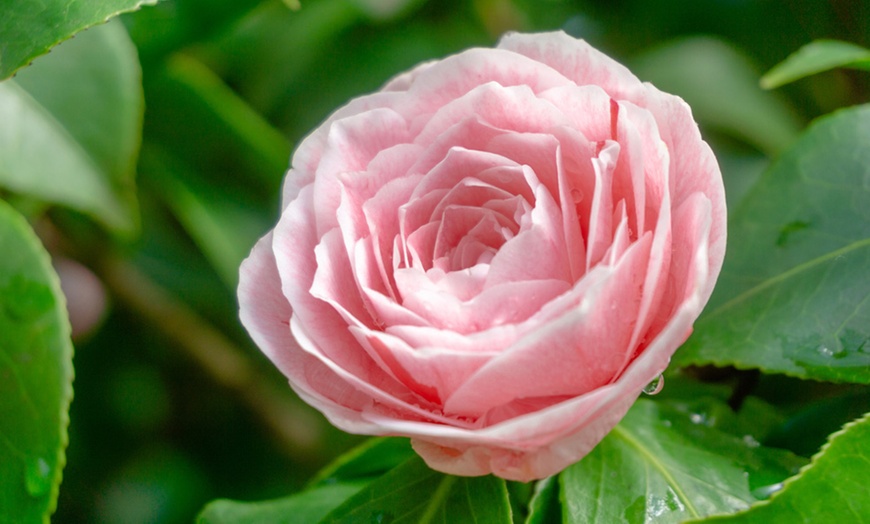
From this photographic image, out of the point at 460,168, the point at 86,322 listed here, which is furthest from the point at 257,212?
the point at 460,168

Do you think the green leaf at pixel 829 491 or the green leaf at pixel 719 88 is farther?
the green leaf at pixel 719 88

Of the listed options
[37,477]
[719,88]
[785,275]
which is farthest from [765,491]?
[719,88]

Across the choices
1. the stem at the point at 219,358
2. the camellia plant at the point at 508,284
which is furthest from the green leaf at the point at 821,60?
the stem at the point at 219,358

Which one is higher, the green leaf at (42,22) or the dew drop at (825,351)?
the green leaf at (42,22)

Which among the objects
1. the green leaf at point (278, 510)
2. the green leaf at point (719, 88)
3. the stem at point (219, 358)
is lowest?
the stem at point (219, 358)

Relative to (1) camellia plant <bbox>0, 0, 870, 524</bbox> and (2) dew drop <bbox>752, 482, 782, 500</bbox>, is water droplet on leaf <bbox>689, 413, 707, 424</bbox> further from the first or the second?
(2) dew drop <bbox>752, 482, 782, 500</bbox>

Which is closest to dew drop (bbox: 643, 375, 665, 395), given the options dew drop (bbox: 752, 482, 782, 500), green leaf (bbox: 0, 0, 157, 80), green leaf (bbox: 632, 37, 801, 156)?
dew drop (bbox: 752, 482, 782, 500)

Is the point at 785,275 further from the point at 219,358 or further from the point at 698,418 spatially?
the point at 219,358

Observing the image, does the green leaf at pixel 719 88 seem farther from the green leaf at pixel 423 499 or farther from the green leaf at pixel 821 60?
the green leaf at pixel 423 499

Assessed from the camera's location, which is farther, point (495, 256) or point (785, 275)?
point (785, 275)
